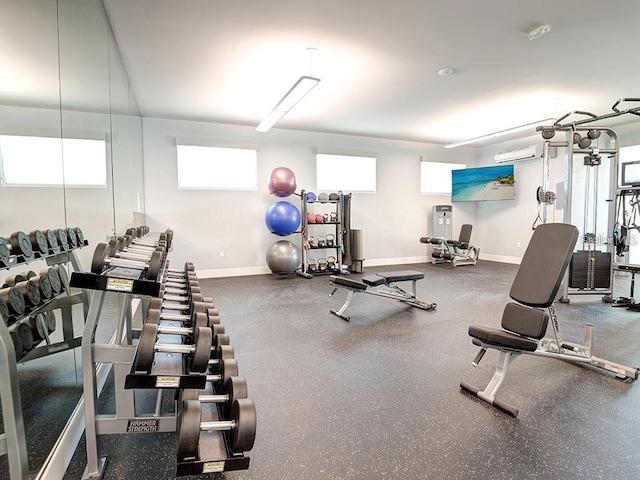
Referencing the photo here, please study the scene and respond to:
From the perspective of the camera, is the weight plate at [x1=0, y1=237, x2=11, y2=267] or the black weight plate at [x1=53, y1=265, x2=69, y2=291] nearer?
the weight plate at [x1=0, y1=237, x2=11, y2=267]

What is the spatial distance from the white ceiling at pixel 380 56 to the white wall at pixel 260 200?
679 millimetres

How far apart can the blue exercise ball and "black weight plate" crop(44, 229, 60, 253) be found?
422 cm

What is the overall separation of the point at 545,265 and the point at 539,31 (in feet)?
7.14

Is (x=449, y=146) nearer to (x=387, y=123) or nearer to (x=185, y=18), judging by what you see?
(x=387, y=123)

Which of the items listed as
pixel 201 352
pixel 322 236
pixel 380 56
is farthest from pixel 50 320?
pixel 322 236

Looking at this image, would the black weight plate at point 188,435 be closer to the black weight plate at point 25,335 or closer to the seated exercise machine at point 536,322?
the black weight plate at point 25,335

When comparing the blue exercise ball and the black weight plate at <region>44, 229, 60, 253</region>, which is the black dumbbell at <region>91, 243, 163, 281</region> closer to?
the black weight plate at <region>44, 229, 60, 253</region>

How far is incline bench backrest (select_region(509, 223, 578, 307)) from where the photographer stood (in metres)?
2.24

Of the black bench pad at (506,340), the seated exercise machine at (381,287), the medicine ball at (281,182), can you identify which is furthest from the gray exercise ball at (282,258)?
the black bench pad at (506,340)

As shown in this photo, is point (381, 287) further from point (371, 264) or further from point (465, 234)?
point (465, 234)

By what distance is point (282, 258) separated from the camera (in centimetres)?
601

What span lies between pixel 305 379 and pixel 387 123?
5125 millimetres

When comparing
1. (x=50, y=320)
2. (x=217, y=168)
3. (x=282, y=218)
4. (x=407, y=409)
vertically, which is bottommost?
(x=407, y=409)

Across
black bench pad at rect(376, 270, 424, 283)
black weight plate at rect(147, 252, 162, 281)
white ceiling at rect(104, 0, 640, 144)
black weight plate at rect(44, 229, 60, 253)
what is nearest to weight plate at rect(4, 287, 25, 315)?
black weight plate at rect(44, 229, 60, 253)
